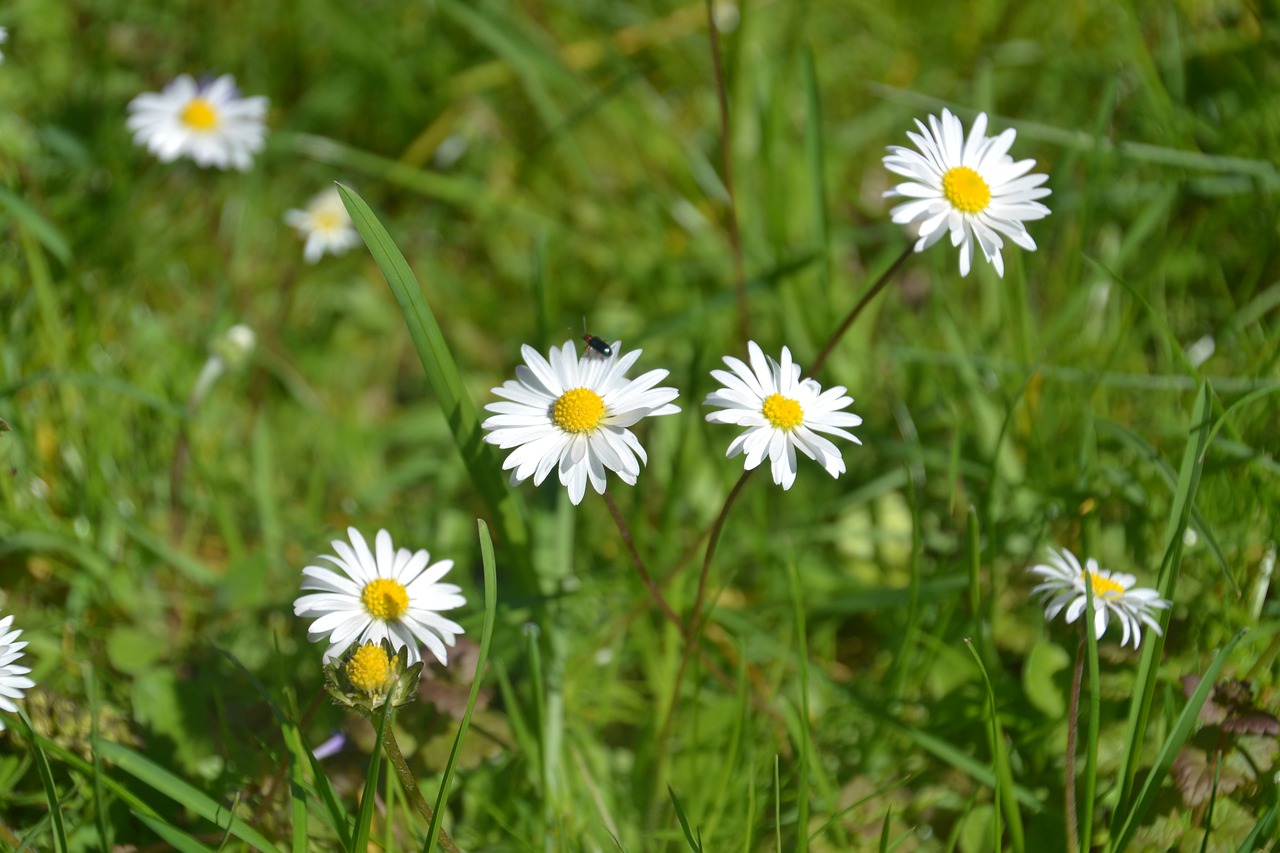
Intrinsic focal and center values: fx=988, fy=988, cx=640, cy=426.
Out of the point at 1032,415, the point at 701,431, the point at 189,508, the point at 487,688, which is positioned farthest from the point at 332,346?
the point at 1032,415

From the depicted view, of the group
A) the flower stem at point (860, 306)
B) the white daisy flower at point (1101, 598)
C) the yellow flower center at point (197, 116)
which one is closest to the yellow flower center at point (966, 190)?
the flower stem at point (860, 306)

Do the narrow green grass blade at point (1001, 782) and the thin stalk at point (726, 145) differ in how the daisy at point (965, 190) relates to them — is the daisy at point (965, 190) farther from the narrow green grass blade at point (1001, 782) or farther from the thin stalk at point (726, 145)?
the narrow green grass blade at point (1001, 782)

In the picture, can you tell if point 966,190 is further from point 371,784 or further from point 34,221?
point 34,221

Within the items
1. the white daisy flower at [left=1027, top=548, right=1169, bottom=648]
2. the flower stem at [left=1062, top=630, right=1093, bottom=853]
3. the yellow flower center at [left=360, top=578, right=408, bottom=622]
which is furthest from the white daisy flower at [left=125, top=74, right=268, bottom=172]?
the flower stem at [left=1062, top=630, right=1093, bottom=853]

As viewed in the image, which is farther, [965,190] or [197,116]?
[197,116]

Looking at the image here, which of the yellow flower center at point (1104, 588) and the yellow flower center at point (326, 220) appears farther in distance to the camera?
the yellow flower center at point (326, 220)

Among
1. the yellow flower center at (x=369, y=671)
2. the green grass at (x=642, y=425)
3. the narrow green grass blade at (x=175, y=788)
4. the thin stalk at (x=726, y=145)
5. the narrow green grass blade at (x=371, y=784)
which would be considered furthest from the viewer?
the thin stalk at (x=726, y=145)

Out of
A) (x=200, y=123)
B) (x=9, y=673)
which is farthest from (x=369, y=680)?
(x=200, y=123)
